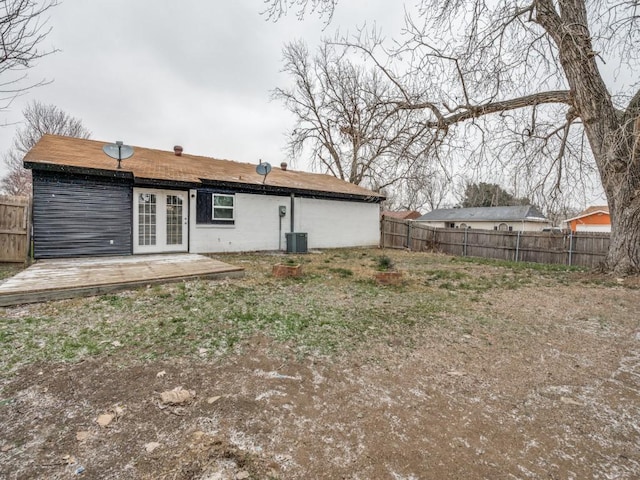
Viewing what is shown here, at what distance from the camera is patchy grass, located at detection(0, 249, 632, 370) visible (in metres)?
2.94

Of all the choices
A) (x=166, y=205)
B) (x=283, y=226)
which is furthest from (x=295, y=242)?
(x=166, y=205)

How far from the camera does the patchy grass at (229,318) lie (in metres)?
2.94

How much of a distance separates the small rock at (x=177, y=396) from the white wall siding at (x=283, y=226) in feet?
25.3

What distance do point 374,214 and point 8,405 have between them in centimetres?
1343

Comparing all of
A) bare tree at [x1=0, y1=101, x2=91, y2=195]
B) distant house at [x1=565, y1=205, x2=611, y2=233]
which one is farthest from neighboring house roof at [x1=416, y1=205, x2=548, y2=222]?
bare tree at [x1=0, y1=101, x2=91, y2=195]

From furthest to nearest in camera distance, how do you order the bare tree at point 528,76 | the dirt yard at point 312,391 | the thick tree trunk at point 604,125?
the thick tree trunk at point 604,125, the bare tree at point 528,76, the dirt yard at point 312,391

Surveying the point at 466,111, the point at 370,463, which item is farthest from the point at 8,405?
the point at 466,111

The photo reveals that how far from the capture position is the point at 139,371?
2.52 meters

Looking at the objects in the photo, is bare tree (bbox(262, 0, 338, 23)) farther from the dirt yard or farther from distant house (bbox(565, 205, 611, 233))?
distant house (bbox(565, 205, 611, 233))

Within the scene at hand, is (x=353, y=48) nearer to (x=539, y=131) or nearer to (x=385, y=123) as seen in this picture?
(x=385, y=123)

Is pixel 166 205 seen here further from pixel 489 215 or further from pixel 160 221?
pixel 489 215

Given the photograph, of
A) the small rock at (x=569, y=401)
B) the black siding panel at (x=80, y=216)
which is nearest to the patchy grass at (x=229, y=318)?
the small rock at (x=569, y=401)

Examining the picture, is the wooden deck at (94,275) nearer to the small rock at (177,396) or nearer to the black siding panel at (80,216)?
the black siding panel at (80,216)

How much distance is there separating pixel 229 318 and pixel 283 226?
7.89 m
